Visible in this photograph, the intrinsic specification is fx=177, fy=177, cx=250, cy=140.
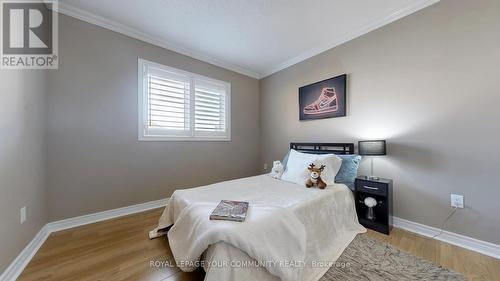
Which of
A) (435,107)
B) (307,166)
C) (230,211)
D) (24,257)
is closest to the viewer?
(230,211)

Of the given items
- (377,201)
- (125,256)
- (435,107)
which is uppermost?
(435,107)

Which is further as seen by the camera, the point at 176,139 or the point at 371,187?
the point at 176,139

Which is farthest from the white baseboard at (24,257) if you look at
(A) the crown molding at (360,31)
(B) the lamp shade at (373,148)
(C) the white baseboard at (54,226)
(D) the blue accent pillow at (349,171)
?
(A) the crown molding at (360,31)

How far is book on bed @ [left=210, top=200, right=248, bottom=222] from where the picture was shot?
1251 millimetres

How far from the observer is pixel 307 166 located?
2291mm

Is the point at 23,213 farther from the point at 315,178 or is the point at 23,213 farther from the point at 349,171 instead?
the point at 349,171

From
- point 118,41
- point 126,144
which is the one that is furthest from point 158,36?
point 126,144

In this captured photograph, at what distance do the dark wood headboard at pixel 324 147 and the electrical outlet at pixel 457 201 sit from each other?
104cm

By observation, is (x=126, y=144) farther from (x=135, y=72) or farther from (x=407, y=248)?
(x=407, y=248)

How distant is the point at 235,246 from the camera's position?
107 cm

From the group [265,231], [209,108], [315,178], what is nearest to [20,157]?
[265,231]

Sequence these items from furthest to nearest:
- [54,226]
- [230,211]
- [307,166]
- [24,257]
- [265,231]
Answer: [307,166]
[54,226]
[24,257]
[230,211]
[265,231]

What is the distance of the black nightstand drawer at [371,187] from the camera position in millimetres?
2006
